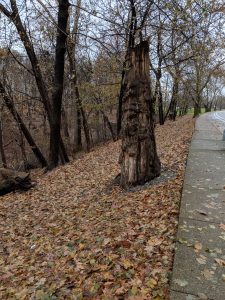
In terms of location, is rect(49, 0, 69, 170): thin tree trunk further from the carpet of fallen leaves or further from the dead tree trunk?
the carpet of fallen leaves

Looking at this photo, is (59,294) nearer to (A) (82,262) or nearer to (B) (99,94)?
(A) (82,262)

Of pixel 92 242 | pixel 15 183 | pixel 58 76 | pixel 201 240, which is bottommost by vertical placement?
pixel 15 183

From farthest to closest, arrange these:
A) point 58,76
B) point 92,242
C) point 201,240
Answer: point 58,76 < point 92,242 < point 201,240

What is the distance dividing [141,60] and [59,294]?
476 centimetres

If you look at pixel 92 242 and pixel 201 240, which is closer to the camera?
pixel 201 240

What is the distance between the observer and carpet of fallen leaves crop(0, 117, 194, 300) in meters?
3.52

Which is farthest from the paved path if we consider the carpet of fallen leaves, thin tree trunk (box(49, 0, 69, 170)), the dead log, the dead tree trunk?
thin tree trunk (box(49, 0, 69, 170))

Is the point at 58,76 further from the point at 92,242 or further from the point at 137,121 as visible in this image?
the point at 92,242

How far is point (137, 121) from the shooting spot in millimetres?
6668

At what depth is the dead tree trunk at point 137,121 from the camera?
261 inches

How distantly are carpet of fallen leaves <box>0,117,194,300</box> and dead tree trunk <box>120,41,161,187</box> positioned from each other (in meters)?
0.50

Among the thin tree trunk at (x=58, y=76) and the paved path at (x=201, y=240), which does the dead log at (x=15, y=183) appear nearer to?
the thin tree trunk at (x=58, y=76)

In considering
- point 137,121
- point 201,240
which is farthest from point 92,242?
point 137,121

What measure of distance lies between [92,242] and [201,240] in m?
1.52
